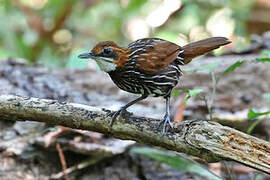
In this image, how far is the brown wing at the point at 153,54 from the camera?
153 inches

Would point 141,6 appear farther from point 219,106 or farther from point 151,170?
Answer: point 151,170

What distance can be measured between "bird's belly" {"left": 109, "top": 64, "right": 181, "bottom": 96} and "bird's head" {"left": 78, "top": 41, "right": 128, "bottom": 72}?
0.32 feet

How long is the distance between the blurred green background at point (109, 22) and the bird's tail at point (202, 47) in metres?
3.71

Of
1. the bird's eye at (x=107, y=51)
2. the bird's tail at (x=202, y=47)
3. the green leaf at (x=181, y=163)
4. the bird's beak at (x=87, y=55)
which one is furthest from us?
the bird's tail at (x=202, y=47)

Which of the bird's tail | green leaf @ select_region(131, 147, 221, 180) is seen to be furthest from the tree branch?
the bird's tail

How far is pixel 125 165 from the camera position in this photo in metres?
4.79

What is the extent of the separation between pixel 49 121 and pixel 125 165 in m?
1.76

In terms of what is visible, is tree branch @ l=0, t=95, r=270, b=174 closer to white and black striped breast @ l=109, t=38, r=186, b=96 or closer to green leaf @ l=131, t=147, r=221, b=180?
white and black striped breast @ l=109, t=38, r=186, b=96

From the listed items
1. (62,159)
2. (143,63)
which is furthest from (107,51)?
(62,159)

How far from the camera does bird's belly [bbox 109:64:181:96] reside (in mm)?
3811

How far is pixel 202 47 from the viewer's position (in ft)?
13.8

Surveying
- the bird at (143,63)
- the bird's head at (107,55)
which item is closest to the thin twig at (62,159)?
the bird at (143,63)

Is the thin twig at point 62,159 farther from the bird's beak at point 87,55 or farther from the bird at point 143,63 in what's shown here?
the bird's beak at point 87,55

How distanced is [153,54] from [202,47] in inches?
21.4
